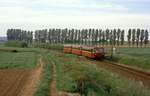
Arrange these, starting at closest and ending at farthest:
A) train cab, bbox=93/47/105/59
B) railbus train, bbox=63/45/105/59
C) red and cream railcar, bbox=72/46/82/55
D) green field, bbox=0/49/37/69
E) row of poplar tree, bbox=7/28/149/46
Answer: green field, bbox=0/49/37/69, train cab, bbox=93/47/105/59, railbus train, bbox=63/45/105/59, red and cream railcar, bbox=72/46/82/55, row of poplar tree, bbox=7/28/149/46

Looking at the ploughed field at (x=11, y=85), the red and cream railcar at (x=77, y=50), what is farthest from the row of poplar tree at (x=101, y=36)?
the ploughed field at (x=11, y=85)

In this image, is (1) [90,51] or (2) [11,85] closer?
(2) [11,85]

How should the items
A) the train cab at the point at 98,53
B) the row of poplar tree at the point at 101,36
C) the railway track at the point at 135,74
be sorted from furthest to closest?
the row of poplar tree at the point at 101,36, the train cab at the point at 98,53, the railway track at the point at 135,74

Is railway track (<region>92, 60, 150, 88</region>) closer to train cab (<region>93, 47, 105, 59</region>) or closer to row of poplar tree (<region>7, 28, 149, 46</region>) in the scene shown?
train cab (<region>93, 47, 105, 59</region>)

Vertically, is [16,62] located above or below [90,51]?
below

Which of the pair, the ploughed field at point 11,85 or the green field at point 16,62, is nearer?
the ploughed field at point 11,85

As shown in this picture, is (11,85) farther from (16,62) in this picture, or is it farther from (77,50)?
(77,50)

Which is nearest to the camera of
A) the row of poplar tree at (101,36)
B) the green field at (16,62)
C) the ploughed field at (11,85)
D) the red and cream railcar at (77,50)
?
the ploughed field at (11,85)

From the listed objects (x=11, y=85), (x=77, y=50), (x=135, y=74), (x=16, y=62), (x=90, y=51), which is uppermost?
(x=90, y=51)

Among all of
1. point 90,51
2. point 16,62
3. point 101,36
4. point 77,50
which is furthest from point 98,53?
point 101,36

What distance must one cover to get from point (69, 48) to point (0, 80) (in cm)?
5600

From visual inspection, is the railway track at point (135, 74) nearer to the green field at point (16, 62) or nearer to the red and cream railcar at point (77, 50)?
the green field at point (16, 62)

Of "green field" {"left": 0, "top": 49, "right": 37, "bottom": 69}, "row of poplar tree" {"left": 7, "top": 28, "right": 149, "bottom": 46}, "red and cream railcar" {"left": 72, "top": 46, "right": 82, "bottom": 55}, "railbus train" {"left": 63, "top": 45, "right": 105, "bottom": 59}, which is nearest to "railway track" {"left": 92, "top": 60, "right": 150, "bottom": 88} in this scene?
"green field" {"left": 0, "top": 49, "right": 37, "bottom": 69}

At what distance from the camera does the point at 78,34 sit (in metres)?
176
